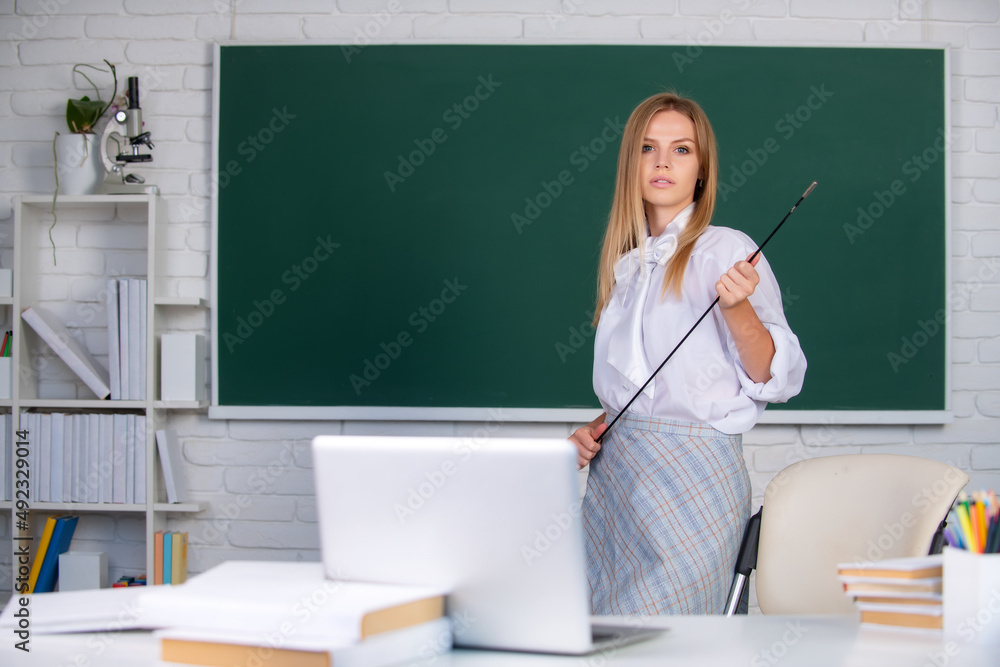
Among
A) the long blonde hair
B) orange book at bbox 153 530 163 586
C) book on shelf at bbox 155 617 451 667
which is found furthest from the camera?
orange book at bbox 153 530 163 586

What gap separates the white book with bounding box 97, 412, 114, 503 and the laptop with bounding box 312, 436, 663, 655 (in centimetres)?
216

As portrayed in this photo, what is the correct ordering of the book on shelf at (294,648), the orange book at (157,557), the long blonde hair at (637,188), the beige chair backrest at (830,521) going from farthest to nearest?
1. the orange book at (157,557)
2. the long blonde hair at (637,188)
3. the beige chair backrest at (830,521)
4. the book on shelf at (294,648)

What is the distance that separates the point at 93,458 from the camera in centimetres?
282

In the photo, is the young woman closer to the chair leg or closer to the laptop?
the chair leg

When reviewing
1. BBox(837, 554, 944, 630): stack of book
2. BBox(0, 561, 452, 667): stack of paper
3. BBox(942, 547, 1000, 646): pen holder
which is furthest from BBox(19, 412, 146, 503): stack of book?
BBox(942, 547, 1000, 646): pen holder

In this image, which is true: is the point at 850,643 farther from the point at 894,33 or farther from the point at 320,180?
the point at 894,33

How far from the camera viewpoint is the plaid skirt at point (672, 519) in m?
1.54

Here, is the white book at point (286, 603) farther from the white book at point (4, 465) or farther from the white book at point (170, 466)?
the white book at point (4, 465)

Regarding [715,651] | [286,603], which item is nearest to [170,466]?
[286,603]

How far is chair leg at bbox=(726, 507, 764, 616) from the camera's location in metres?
1.60

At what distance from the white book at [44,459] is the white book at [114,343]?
0.77ft

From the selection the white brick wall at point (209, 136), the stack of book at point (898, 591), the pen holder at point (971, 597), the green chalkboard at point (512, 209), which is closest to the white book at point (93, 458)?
the white brick wall at point (209, 136)

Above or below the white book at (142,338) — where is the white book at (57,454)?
below

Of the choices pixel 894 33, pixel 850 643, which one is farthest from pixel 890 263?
pixel 850 643
